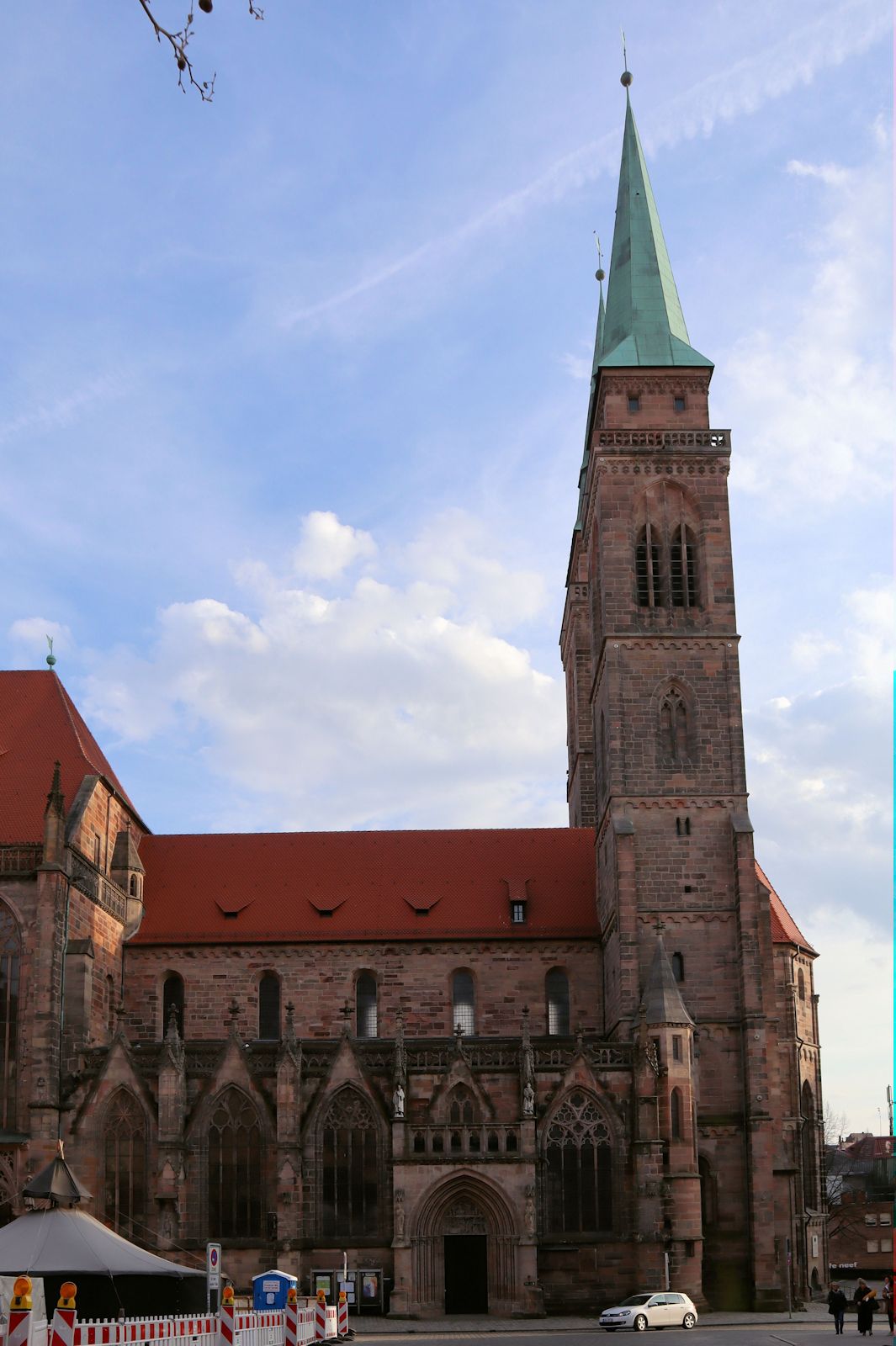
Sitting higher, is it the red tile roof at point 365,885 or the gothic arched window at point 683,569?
the gothic arched window at point 683,569

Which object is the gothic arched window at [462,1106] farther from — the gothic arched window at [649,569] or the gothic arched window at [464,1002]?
the gothic arched window at [649,569]

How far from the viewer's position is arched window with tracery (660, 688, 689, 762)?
50.0m

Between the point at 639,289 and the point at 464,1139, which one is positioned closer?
the point at 464,1139

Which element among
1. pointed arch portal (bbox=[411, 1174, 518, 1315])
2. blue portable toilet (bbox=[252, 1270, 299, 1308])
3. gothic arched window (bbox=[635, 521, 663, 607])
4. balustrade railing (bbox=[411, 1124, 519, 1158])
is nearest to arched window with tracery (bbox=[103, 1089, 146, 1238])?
balustrade railing (bbox=[411, 1124, 519, 1158])

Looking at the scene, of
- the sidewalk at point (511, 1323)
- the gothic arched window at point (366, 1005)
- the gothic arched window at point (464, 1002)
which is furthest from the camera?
the gothic arched window at point (464, 1002)

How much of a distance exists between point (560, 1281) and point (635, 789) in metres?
14.4

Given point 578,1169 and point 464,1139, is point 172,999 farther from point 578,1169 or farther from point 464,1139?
point 578,1169

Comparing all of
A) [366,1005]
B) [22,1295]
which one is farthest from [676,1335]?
[22,1295]

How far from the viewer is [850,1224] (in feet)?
268

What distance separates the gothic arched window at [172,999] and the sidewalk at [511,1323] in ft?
39.7

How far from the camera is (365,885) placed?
53.2m

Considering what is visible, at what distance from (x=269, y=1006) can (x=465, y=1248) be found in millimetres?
11088

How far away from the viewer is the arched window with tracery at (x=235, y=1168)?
43.5m

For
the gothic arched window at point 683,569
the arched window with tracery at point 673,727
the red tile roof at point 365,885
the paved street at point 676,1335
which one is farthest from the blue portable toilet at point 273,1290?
the gothic arched window at point 683,569
